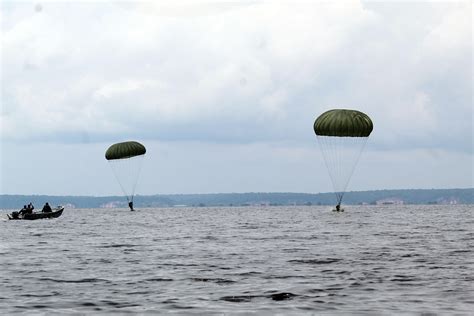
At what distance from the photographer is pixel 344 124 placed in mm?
69125

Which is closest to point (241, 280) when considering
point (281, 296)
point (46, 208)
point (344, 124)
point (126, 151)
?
point (281, 296)

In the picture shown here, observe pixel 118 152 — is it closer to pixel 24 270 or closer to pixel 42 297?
pixel 24 270

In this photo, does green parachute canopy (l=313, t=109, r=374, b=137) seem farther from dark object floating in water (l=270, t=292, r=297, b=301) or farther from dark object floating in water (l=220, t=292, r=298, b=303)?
dark object floating in water (l=220, t=292, r=298, b=303)

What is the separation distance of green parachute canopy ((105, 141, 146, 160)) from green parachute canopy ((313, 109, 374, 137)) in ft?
140

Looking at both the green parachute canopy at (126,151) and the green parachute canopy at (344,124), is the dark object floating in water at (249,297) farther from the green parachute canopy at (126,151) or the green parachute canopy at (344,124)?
the green parachute canopy at (126,151)

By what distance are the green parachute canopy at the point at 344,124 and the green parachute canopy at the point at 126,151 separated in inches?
1677

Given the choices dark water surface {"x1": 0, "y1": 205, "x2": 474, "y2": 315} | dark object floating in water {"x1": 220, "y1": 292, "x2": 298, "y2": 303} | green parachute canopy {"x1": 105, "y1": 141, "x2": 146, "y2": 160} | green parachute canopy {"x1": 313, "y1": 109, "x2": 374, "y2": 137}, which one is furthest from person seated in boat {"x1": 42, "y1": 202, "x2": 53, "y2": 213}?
dark object floating in water {"x1": 220, "y1": 292, "x2": 298, "y2": 303}

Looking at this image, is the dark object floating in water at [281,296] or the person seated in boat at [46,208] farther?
the person seated in boat at [46,208]

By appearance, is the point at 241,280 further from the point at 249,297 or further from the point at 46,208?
the point at 46,208

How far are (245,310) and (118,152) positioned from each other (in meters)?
90.9

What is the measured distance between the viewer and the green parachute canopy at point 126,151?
4222 inches

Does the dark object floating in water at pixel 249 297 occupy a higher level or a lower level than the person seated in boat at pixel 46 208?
lower

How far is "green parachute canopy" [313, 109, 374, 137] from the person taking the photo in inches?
2724

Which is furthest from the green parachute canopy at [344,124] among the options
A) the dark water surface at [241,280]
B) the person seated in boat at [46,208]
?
the person seated in boat at [46,208]
